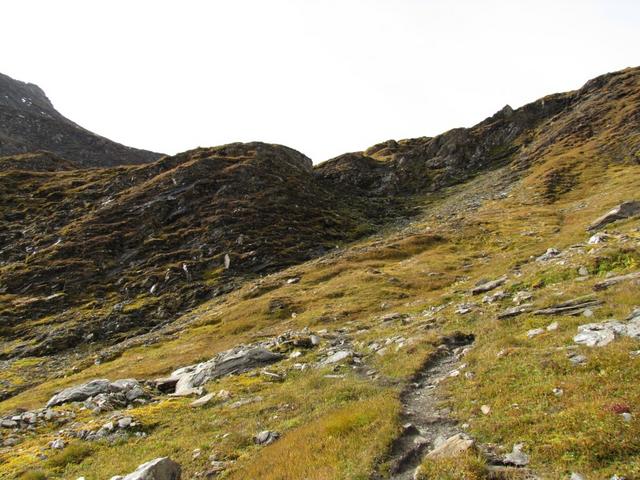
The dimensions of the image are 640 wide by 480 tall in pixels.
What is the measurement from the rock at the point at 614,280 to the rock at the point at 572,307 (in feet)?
5.20

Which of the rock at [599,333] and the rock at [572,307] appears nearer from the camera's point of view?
the rock at [599,333]

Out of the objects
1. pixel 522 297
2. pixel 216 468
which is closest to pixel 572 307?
pixel 522 297

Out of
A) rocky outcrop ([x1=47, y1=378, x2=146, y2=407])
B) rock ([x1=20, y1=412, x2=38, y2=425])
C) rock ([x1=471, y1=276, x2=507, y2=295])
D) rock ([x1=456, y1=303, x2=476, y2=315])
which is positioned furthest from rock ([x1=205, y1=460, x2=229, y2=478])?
rock ([x1=471, y1=276, x2=507, y2=295])

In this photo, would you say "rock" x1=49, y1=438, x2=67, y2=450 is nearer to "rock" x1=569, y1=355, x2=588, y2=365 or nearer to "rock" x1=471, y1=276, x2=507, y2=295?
"rock" x1=569, y1=355, x2=588, y2=365

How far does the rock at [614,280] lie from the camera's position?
22.5m

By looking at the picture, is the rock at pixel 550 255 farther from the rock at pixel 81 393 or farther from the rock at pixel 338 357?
the rock at pixel 81 393

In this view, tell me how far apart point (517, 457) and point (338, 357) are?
16.0 meters

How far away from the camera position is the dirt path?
1242cm

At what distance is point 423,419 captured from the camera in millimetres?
15203

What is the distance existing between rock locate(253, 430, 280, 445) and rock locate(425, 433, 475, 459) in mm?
6644

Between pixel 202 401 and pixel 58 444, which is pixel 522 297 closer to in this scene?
pixel 202 401

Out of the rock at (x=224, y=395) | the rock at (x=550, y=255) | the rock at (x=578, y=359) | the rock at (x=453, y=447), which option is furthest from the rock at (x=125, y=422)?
the rock at (x=550, y=255)

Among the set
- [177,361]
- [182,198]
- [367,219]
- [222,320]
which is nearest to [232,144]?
[182,198]

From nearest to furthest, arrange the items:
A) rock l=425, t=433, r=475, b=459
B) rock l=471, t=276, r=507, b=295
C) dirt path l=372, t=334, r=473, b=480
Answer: rock l=425, t=433, r=475, b=459 → dirt path l=372, t=334, r=473, b=480 → rock l=471, t=276, r=507, b=295
